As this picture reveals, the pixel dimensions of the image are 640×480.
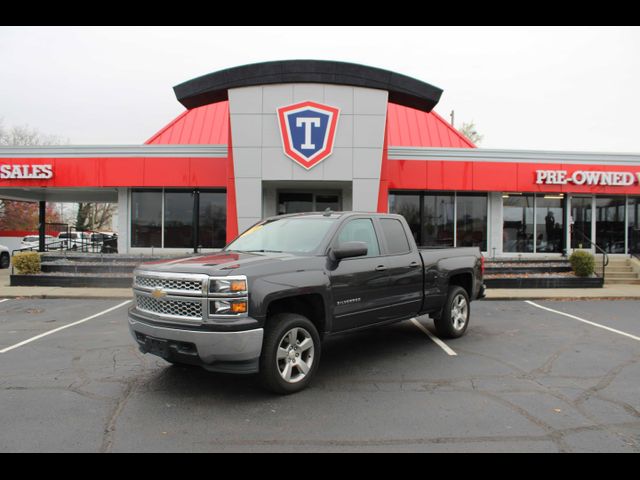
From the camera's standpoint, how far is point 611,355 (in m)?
6.41

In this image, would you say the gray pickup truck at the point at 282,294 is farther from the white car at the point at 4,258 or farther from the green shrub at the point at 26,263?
the white car at the point at 4,258

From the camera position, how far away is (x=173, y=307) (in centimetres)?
456

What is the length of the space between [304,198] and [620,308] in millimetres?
10788

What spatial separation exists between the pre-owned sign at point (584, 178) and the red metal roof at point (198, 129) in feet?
43.6

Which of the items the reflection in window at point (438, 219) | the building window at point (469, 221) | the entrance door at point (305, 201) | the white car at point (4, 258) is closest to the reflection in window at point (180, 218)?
the entrance door at point (305, 201)

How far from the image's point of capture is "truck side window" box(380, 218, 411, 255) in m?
6.23

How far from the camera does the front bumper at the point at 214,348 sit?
422 centimetres

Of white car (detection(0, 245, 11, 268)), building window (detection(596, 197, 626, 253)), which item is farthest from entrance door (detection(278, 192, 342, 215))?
white car (detection(0, 245, 11, 268))

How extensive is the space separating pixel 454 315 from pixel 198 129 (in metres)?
17.5

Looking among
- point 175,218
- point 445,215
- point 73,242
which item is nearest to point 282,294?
point 175,218

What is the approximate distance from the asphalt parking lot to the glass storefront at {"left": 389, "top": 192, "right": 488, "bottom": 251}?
33.9 feet

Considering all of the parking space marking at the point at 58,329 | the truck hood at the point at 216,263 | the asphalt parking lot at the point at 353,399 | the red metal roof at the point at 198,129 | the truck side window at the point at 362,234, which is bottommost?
the parking space marking at the point at 58,329

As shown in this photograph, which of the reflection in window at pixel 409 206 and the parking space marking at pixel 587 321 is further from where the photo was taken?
the reflection in window at pixel 409 206
